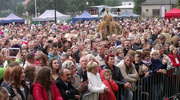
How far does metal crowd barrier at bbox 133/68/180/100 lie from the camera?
8.78 meters

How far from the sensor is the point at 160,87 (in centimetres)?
955

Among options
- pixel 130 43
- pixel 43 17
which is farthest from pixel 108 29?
pixel 43 17

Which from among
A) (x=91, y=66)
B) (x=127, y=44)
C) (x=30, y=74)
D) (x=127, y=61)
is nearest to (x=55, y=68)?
(x=30, y=74)

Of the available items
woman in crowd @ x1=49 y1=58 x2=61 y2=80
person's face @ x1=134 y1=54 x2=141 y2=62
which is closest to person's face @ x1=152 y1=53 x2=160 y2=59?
person's face @ x1=134 y1=54 x2=141 y2=62

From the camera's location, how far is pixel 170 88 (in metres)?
10.3

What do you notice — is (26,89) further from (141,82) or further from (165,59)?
(165,59)

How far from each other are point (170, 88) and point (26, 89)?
16.8 feet

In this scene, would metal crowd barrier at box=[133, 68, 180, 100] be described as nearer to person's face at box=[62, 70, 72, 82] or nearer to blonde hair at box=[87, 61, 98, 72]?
blonde hair at box=[87, 61, 98, 72]

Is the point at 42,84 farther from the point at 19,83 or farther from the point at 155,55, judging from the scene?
the point at 155,55

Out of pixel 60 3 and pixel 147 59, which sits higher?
pixel 60 3

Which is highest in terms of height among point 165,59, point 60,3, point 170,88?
point 60,3

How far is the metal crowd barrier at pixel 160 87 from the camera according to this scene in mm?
8776

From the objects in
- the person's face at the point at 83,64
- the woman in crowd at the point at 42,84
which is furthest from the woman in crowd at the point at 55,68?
the person's face at the point at 83,64

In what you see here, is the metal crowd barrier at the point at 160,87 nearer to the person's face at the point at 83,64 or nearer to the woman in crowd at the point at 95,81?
the person's face at the point at 83,64
